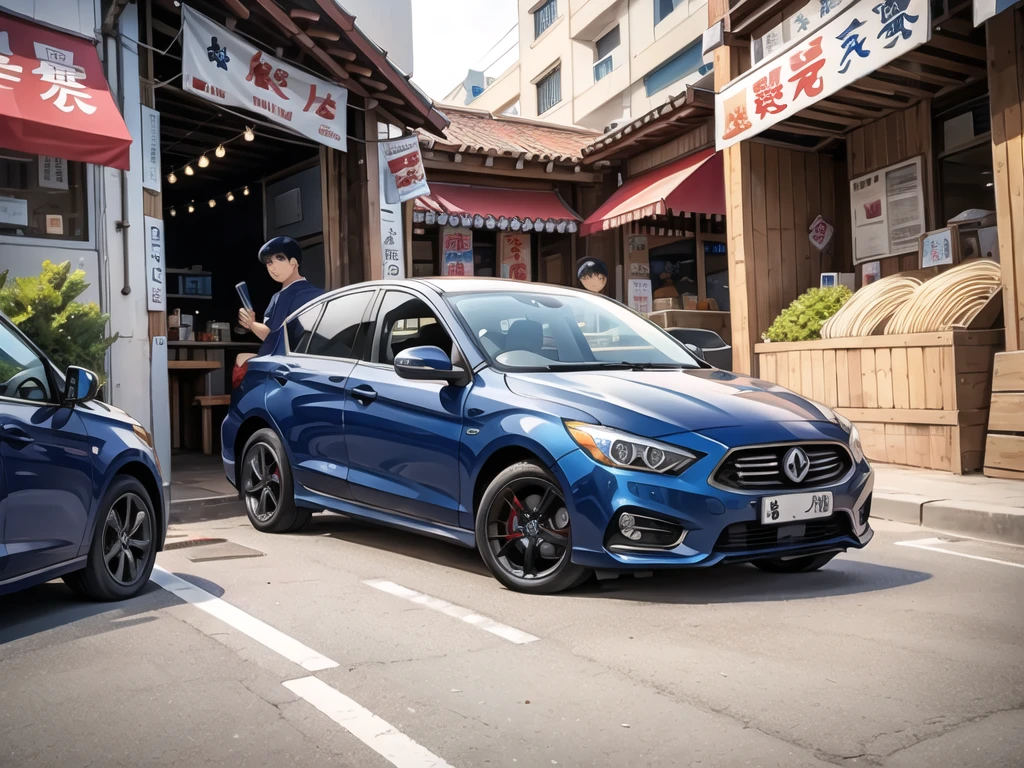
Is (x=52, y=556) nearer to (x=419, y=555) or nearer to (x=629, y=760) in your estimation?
(x=419, y=555)

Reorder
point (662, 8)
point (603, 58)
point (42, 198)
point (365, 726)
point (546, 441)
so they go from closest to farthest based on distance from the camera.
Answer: point (365, 726), point (546, 441), point (42, 198), point (662, 8), point (603, 58)

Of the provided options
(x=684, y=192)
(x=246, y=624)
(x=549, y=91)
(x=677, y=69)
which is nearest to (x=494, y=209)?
(x=684, y=192)

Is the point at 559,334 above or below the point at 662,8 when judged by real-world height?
below

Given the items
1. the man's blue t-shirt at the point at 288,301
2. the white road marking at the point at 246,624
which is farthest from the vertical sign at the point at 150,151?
the white road marking at the point at 246,624

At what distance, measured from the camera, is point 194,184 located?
56.9 ft

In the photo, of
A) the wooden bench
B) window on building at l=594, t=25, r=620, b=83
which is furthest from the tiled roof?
window on building at l=594, t=25, r=620, b=83

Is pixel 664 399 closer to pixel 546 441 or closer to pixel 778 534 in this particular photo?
pixel 546 441

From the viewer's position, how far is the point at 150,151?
9672mm

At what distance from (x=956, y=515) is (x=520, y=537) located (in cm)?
365

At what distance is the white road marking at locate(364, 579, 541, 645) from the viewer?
437 centimetres

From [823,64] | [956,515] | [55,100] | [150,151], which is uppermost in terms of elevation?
[823,64]

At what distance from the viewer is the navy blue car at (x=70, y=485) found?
14.5 feet

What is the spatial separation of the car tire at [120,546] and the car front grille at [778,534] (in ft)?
9.69

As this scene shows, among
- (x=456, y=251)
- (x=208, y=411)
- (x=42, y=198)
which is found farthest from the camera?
(x=456, y=251)
